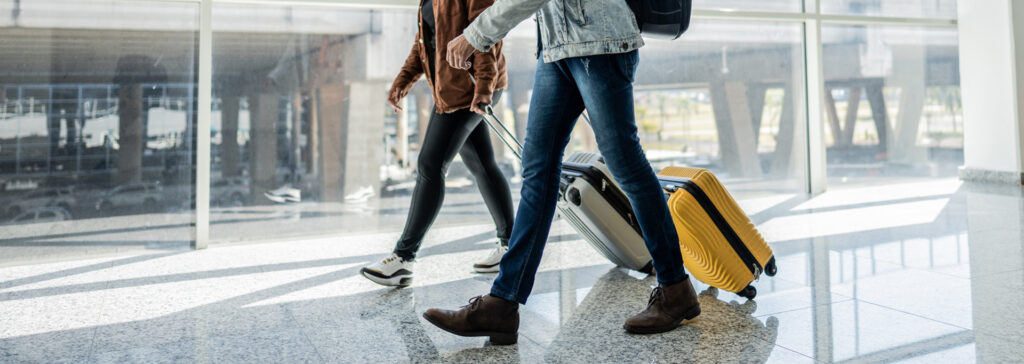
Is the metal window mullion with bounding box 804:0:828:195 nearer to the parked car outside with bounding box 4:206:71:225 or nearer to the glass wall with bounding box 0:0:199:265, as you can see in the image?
the glass wall with bounding box 0:0:199:265

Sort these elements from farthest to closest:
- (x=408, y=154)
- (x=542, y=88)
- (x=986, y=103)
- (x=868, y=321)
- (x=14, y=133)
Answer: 1. (x=986, y=103)
2. (x=408, y=154)
3. (x=14, y=133)
4. (x=868, y=321)
5. (x=542, y=88)

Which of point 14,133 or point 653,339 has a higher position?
point 14,133

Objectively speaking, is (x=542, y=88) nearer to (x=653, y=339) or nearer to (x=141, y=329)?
(x=653, y=339)

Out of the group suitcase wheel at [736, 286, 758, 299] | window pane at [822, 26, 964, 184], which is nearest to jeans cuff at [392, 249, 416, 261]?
suitcase wheel at [736, 286, 758, 299]

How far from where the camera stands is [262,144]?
4.21m

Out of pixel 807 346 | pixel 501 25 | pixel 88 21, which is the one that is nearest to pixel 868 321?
pixel 807 346

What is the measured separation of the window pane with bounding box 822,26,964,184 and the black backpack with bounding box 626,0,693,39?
5.21 metres

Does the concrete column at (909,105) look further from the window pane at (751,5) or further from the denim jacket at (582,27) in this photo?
the denim jacket at (582,27)

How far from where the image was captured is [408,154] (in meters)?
4.65

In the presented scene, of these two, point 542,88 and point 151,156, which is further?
point 151,156

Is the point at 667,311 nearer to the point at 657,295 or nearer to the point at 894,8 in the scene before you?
the point at 657,295

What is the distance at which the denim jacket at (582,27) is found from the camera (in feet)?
5.57

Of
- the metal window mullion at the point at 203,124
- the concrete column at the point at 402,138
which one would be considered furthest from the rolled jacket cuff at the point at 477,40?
the concrete column at the point at 402,138

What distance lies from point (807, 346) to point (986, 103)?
608 cm
